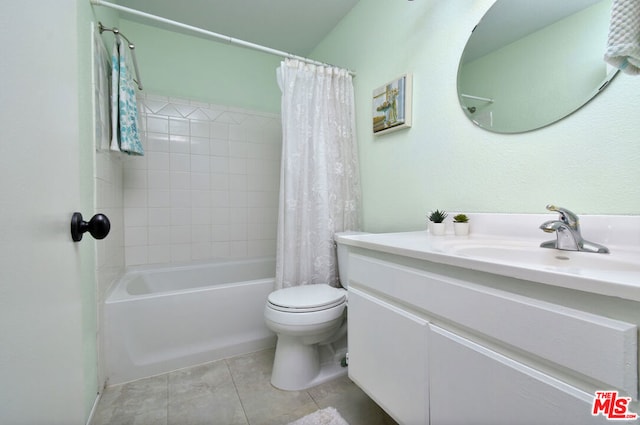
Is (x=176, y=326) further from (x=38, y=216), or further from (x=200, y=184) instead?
(x=38, y=216)

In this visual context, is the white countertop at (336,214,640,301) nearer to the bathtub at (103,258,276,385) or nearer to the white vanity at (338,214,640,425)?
the white vanity at (338,214,640,425)

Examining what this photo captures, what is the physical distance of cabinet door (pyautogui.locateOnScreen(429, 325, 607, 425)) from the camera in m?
0.52

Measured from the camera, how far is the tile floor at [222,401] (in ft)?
3.92

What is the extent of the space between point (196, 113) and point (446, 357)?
240cm

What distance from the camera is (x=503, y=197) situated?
1.11m

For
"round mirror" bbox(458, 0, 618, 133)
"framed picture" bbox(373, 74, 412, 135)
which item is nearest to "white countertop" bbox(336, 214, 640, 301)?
"round mirror" bbox(458, 0, 618, 133)

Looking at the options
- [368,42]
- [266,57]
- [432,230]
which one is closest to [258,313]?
[432,230]

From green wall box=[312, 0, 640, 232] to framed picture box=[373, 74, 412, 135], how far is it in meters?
0.05

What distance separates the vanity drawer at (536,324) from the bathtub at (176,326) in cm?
→ 121

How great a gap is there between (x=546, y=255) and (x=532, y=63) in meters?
0.72

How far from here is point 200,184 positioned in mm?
2328

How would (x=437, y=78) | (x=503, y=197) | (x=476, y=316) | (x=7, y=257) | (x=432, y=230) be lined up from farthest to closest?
(x=437, y=78) → (x=432, y=230) → (x=503, y=197) → (x=476, y=316) → (x=7, y=257)

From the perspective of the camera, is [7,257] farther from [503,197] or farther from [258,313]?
[258,313]

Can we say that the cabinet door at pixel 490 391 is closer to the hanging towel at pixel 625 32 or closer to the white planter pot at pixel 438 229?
the white planter pot at pixel 438 229
